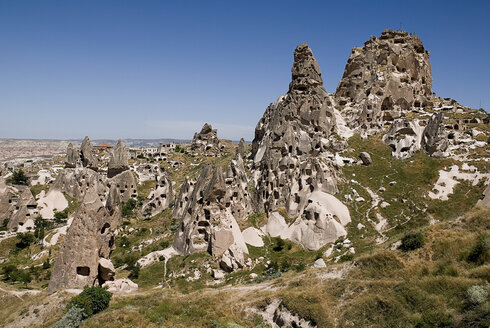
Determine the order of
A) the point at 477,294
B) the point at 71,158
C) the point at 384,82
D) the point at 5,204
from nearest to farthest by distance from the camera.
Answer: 1. the point at 477,294
2. the point at 5,204
3. the point at 384,82
4. the point at 71,158

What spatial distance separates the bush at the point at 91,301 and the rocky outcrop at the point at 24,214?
37.6m

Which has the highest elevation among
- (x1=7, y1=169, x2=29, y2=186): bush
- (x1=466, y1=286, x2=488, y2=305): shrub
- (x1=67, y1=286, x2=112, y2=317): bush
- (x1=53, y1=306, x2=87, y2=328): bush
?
(x1=466, y1=286, x2=488, y2=305): shrub

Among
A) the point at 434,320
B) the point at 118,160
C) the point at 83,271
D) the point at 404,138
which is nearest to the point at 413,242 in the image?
the point at 434,320

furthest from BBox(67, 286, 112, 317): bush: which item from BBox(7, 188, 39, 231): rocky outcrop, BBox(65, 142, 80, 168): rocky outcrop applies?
BBox(65, 142, 80, 168): rocky outcrop

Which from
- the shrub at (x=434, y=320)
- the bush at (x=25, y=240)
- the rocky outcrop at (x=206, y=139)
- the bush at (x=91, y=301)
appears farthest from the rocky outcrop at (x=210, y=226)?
the rocky outcrop at (x=206, y=139)

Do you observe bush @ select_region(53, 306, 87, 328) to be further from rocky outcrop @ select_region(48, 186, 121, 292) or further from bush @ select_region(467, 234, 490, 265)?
bush @ select_region(467, 234, 490, 265)

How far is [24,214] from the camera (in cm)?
4828

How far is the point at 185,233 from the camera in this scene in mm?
32750

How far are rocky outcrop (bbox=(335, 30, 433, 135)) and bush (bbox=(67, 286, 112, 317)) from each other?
46399mm

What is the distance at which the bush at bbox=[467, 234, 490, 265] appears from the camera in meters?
15.0

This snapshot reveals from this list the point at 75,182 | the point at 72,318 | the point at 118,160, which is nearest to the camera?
the point at 72,318

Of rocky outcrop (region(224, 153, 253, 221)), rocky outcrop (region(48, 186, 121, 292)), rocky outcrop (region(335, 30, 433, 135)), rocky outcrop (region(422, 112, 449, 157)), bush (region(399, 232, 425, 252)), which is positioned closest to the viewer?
bush (region(399, 232, 425, 252))

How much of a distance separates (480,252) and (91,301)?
21341mm

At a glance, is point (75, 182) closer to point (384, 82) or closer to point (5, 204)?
point (5, 204)
